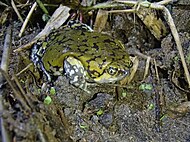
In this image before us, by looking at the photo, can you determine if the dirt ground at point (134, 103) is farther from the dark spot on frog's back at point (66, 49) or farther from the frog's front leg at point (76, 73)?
the dark spot on frog's back at point (66, 49)

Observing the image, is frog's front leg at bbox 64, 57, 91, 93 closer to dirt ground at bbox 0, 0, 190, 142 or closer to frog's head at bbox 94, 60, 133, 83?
dirt ground at bbox 0, 0, 190, 142

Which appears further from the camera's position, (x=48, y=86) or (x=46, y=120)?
(x=48, y=86)

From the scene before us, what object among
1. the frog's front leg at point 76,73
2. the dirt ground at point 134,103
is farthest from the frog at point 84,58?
the dirt ground at point 134,103

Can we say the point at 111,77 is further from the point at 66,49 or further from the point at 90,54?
the point at 66,49

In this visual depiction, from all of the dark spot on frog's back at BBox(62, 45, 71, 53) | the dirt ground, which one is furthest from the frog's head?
the dark spot on frog's back at BBox(62, 45, 71, 53)

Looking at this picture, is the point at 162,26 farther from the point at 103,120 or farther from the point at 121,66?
the point at 103,120

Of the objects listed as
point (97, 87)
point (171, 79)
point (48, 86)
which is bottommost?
point (171, 79)

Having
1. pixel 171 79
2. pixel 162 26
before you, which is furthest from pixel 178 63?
pixel 162 26

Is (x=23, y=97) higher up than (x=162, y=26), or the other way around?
(x=23, y=97)

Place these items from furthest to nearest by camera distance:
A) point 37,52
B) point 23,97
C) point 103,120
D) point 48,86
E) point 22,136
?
point 37,52, point 48,86, point 103,120, point 23,97, point 22,136
